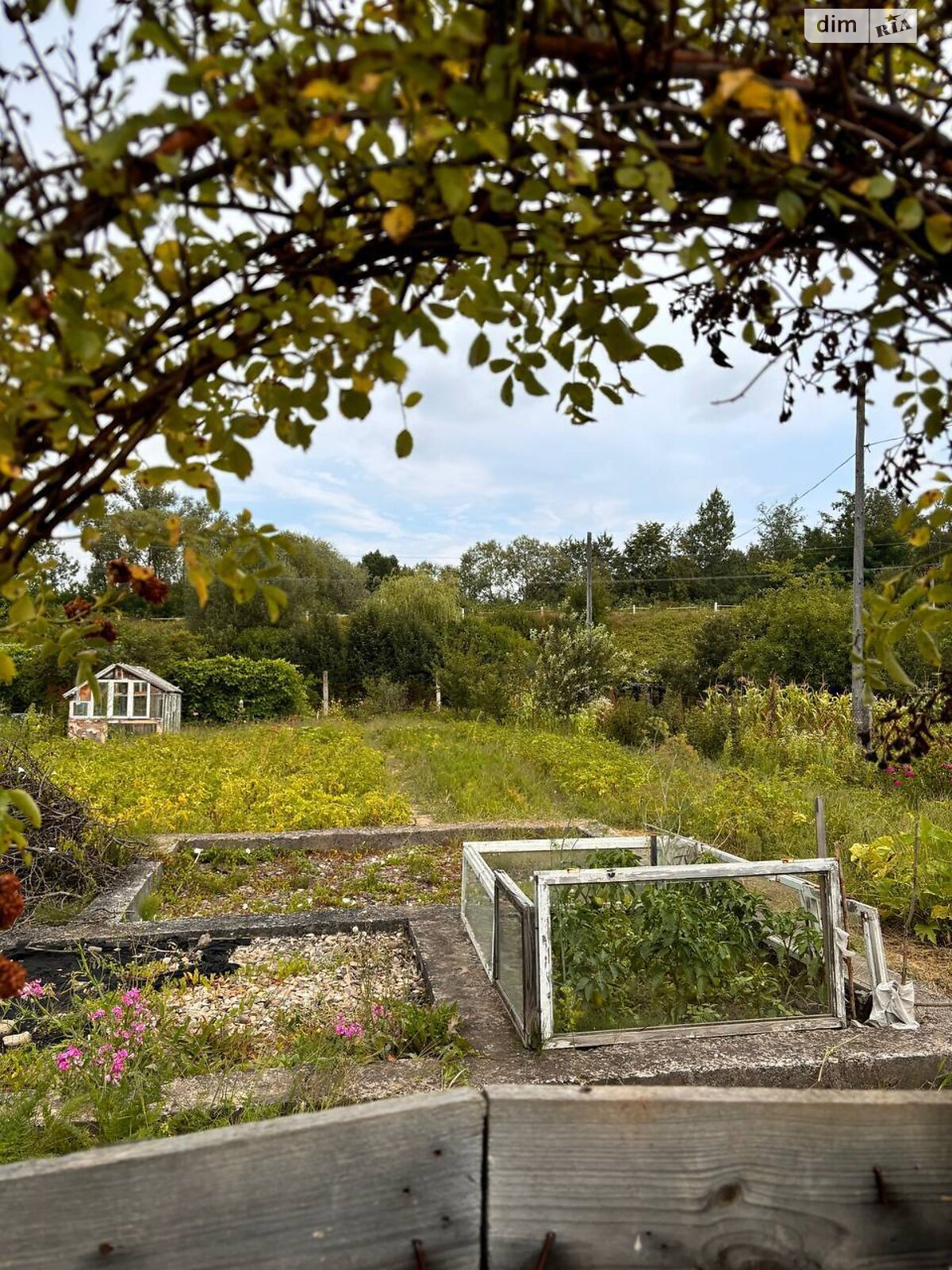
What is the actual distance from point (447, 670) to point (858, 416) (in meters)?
9.71

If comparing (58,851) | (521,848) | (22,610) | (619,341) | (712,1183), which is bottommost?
(58,851)

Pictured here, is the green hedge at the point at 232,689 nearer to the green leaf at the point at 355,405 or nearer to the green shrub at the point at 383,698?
the green shrub at the point at 383,698

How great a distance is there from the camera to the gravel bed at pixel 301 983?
3871 millimetres

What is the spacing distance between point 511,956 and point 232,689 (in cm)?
1778

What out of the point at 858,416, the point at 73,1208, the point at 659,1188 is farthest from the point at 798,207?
the point at 858,416

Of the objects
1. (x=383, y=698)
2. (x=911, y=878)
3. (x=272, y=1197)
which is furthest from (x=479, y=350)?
(x=383, y=698)

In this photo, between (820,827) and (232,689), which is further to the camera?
(232,689)

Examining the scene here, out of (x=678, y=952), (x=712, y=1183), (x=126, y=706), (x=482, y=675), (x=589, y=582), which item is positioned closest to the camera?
(x=712, y=1183)

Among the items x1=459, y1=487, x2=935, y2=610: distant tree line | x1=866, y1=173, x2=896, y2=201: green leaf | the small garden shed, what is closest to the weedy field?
the small garden shed

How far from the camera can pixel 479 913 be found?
14.9 feet

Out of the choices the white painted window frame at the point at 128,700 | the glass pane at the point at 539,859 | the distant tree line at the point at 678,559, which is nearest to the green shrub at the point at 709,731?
the glass pane at the point at 539,859

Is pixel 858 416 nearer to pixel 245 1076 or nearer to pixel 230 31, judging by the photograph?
pixel 245 1076

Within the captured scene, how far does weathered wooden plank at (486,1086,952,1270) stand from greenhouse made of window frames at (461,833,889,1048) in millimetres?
2417

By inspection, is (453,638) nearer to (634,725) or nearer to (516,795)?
(634,725)
